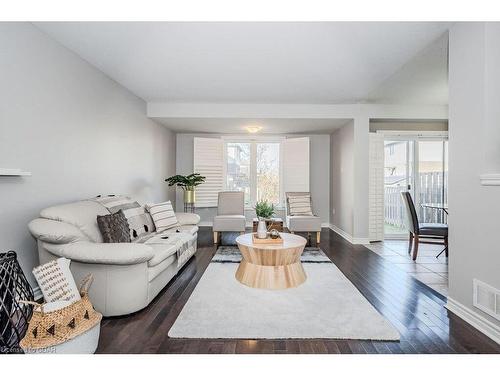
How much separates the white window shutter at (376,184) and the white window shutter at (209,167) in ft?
11.3

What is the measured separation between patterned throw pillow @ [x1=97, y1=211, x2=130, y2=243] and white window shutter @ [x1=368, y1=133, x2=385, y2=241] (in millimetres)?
4417

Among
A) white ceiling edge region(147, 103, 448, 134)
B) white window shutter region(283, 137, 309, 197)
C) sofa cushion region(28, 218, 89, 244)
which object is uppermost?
white ceiling edge region(147, 103, 448, 134)

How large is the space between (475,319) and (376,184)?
346 cm

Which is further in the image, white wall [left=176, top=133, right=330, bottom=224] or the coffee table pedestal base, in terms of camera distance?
white wall [left=176, top=133, right=330, bottom=224]

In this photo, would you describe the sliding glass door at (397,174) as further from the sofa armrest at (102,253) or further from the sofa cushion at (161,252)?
the sofa armrest at (102,253)

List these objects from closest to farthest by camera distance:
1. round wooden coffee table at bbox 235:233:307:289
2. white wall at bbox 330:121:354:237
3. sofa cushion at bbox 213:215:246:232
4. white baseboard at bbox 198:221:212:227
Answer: round wooden coffee table at bbox 235:233:307:289
sofa cushion at bbox 213:215:246:232
white wall at bbox 330:121:354:237
white baseboard at bbox 198:221:212:227

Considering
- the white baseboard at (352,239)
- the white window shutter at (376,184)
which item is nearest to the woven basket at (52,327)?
the white baseboard at (352,239)

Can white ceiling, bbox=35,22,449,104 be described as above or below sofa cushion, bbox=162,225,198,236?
above

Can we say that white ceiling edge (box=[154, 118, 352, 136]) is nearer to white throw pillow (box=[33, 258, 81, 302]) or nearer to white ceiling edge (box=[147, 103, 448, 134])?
white ceiling edge (box=[147, 103, 448, 134])

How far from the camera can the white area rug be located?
1996 mm

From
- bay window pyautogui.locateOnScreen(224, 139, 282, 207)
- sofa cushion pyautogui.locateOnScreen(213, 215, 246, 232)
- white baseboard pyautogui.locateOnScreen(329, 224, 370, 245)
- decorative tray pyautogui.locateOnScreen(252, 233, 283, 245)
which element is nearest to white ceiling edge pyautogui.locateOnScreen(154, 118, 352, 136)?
bay window pyautogui.locateOnScreen(224, 139, 282, 207)

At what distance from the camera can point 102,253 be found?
2.18 metres
